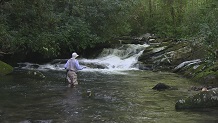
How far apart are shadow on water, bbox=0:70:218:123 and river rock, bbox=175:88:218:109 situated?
413mm

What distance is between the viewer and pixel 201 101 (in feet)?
38.1

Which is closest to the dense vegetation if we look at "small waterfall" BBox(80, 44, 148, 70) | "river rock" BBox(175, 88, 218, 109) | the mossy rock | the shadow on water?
the mossy rock

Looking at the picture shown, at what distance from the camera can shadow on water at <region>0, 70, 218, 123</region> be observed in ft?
32.7

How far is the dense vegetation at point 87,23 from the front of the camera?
19641 millimetres

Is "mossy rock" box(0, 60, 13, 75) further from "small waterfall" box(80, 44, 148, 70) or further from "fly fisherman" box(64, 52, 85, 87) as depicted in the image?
"small waterfall" box(80, 44, 148, 70)

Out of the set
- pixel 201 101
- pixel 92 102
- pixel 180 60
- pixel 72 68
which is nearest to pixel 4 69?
pixel 72 68

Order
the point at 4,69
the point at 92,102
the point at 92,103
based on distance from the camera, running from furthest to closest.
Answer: the point at 4,69, the point at 92,102, the point at 92,103

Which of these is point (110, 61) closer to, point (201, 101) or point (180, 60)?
point (180, 60)

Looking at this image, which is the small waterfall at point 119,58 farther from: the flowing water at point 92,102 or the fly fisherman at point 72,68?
the fly fisherman at point 72,68

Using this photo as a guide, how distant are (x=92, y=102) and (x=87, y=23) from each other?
60.7ft

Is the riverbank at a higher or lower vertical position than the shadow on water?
higher

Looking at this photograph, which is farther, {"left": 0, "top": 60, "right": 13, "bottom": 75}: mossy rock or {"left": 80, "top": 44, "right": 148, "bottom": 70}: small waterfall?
{"left": 80, "top": 44, "right": 148, "bottom": 70}: small waterfall

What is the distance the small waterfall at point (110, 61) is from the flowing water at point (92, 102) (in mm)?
7496

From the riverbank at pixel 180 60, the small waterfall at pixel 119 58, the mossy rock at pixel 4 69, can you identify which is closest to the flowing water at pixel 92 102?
the mossy rock at pixel 4 69
